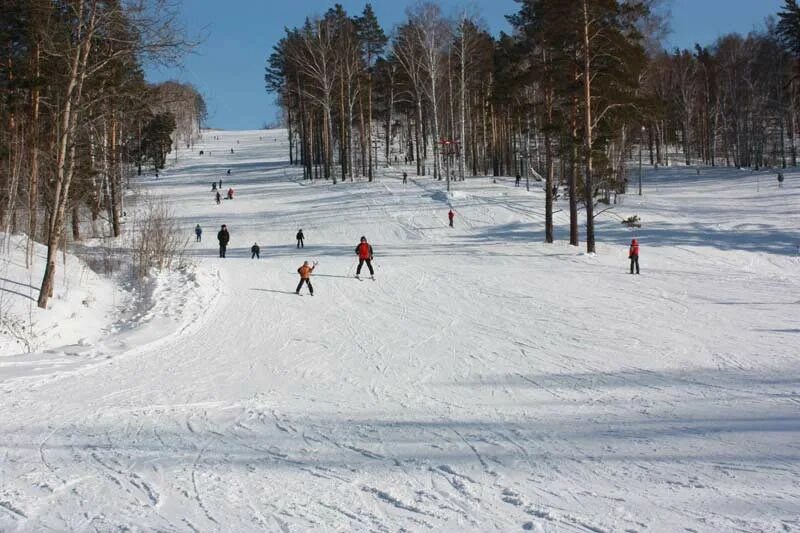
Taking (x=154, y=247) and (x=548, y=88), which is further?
(x=548, y=88)

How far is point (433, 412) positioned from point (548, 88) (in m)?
21.1

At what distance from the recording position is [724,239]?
2691 centimetres

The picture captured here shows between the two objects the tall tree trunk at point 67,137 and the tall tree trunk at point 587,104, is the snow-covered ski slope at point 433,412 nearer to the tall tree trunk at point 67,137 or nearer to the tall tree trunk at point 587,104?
the tall tree trunk at point 67,137

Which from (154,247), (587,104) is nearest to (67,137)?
(154,247)

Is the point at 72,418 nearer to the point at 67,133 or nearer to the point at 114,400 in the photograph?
the point at 114,400

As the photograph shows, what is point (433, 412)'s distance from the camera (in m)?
7.26

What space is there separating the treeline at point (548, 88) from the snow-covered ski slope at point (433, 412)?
7.69 meters

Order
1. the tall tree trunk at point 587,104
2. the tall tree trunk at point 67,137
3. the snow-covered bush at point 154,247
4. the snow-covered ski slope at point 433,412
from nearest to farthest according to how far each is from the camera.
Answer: the snow-covered ski slope at point 433,412, the tall tree trunk at point 67,137, the snow-covered bush at point 154,247, the tall tree trunk at point 587,104

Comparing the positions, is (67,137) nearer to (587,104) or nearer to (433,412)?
(433,412)

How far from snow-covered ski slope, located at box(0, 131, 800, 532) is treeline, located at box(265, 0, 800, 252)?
303 inches

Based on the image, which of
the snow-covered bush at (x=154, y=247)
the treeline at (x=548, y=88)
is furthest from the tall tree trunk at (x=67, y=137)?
the treeline at (x=548, y=88)

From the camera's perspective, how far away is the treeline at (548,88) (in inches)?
886

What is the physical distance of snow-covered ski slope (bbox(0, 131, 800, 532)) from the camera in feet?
15.3

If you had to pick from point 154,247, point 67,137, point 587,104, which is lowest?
point 154,247
